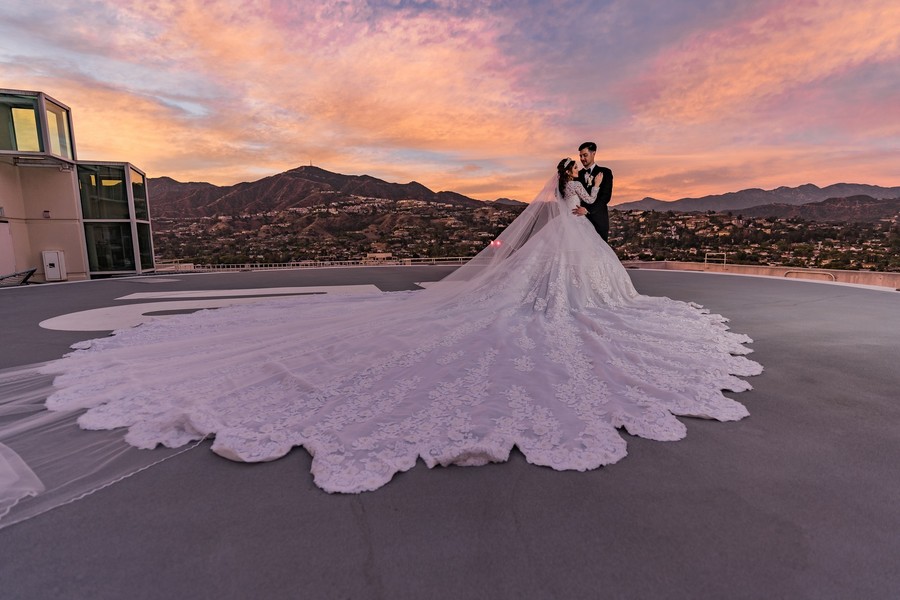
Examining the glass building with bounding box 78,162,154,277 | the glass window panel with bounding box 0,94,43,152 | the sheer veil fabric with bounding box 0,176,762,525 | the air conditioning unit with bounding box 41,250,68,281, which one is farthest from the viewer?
the glass building with bounding box 78,162,154,277

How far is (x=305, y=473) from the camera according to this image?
1567mm

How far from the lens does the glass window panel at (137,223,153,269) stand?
12742mm

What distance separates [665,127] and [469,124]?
532cm

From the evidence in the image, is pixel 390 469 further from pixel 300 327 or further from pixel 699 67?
pixel 699 67

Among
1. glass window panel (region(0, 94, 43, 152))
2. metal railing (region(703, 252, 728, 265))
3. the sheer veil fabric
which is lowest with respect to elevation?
the sheer veil fabric

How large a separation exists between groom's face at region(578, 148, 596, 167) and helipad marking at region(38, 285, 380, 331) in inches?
197

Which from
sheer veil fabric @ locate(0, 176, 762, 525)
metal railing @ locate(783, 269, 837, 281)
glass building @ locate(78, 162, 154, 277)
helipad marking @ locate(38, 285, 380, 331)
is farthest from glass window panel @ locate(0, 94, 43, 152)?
metal railing @ locate(783, 269, 837, 281)

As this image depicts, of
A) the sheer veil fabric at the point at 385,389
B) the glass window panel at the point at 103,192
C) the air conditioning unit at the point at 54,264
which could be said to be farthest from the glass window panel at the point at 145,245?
the sheer veil fabric at the point at 385,389

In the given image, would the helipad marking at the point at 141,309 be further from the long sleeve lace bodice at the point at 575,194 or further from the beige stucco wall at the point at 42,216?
the beige stucco wall at the point at 42,216

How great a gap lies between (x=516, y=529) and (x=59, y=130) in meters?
15.7

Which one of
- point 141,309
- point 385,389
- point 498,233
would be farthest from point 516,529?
point 141,309

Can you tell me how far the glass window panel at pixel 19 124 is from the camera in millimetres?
9508

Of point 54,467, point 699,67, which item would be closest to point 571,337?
point 54,467

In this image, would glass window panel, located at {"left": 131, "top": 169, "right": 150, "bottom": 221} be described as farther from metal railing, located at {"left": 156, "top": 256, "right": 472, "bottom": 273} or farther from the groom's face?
the groom's face
